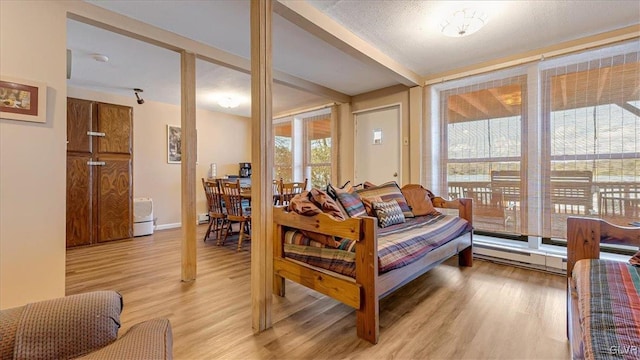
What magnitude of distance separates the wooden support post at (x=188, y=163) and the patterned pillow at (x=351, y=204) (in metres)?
1.45

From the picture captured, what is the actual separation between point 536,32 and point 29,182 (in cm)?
437

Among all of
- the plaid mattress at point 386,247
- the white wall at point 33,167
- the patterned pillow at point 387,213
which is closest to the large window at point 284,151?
the patterned pillow at point 387,213

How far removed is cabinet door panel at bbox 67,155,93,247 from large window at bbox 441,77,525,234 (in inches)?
195

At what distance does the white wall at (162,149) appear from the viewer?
15.3 ft

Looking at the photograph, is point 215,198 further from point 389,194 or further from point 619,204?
point 619,204

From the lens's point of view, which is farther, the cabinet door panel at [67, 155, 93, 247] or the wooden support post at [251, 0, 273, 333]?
the cabinet door panel at [67, 155, 93, 247]

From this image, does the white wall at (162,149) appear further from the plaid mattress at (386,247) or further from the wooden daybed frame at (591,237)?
the wooden daybed frame at (591,237)

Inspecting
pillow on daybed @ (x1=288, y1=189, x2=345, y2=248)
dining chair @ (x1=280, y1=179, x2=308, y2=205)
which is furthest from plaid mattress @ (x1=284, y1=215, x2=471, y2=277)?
dining chair @ (x1=280, y1=179, x2=308, y2=205)

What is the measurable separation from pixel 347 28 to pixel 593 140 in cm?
259

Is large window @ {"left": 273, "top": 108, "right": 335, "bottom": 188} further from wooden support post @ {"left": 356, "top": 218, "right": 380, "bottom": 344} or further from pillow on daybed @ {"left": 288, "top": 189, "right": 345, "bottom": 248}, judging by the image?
wooden support post @ {"left": 356, "top": 218, "right": 380, "bottom": 344}

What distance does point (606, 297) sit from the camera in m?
0.98

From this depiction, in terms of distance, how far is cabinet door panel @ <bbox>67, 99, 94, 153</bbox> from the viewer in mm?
3697

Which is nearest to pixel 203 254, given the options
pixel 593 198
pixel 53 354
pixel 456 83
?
pixel 53 354

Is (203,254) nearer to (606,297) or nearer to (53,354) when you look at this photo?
(53,354)
